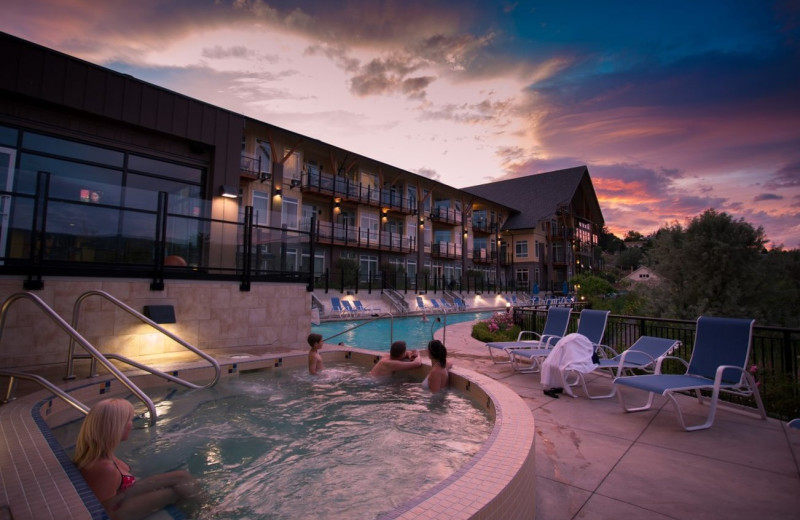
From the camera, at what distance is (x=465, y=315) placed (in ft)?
74.7

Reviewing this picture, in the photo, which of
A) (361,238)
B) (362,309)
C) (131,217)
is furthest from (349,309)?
(131,217)

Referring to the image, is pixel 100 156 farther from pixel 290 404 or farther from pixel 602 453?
pixel 602 453

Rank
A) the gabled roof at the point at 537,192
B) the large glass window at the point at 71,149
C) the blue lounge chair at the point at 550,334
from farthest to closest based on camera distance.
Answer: the gabled roof at the point at 537,192
the large glass window at the point at 71,149
the blue lounge chair at the point at 550,334

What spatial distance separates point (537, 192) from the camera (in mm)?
41656

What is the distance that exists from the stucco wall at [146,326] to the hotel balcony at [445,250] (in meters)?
22.7

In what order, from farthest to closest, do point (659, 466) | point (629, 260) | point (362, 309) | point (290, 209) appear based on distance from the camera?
point (629, 260) → point (290, 209) → point (362, 309) → point (659, 466)

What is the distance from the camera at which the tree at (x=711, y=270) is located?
9.12 meters

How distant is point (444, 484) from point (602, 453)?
182 cm

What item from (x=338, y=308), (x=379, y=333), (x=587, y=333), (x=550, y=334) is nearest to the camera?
(x=587, y=333)

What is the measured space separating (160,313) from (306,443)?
3.92 meters

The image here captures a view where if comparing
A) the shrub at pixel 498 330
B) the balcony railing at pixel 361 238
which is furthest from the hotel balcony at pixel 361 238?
the shrub at pixel 498 330

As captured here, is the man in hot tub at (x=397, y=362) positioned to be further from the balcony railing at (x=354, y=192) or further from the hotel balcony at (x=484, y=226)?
the hotel balcony at (x=484, y=226)

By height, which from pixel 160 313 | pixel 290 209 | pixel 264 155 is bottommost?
pixel 160 313

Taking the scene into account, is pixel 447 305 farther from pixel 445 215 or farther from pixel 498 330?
pixel 498 330
